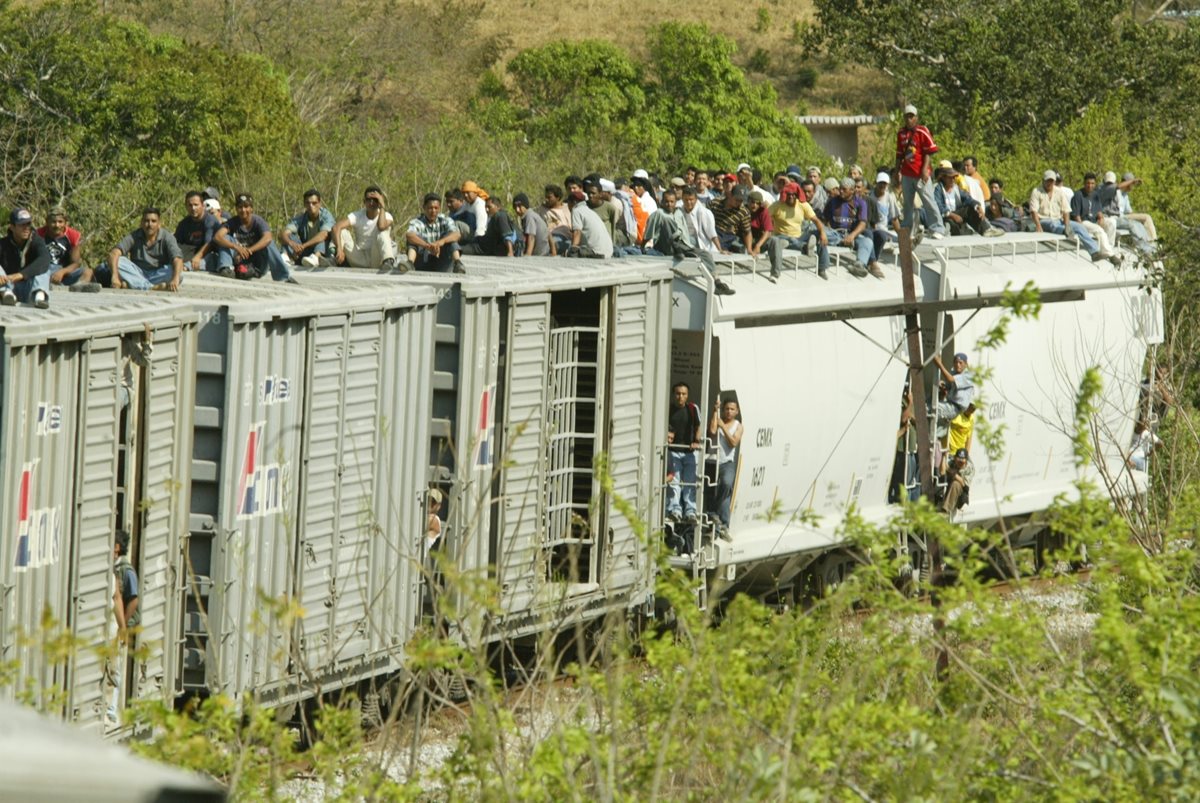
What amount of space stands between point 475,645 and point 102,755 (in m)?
4.39

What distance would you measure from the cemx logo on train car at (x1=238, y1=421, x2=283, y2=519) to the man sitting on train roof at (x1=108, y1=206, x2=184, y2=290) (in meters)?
1.81

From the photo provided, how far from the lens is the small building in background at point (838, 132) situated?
66.2 meters

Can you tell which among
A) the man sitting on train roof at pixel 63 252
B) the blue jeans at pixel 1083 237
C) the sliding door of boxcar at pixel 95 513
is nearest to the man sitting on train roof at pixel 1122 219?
the blue jeans at pixel 1083 237

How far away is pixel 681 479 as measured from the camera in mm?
19781

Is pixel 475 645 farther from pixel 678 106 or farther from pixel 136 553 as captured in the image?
pixel 678 106

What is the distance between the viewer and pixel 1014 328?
23500 millimetres

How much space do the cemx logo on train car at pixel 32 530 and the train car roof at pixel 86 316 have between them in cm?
76

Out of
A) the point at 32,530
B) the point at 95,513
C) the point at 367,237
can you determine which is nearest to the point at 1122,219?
the point at 367,237

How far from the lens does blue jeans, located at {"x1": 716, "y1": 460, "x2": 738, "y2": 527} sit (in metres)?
20.1

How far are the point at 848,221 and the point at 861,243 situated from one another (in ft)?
3.04

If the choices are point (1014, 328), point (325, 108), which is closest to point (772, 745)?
point (1014, 328)

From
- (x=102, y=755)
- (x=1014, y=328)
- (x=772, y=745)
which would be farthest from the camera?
(x=1014, y=328)

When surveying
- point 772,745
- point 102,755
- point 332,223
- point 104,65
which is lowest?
point 772,745

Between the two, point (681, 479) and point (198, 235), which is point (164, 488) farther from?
point (681, 479)
